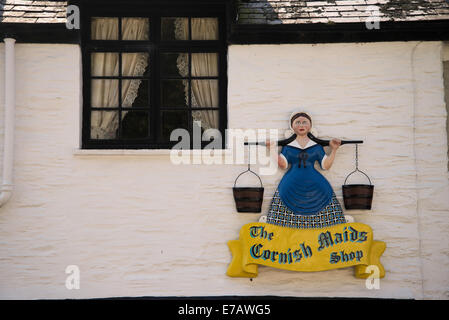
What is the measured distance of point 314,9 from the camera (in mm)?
6676

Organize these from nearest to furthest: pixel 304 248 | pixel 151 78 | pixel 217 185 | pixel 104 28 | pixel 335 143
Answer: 1. pixel 304 248
2. pixel 335 143
3. pixel 217 185
4. pixel 151 78
5. pixel 104 28

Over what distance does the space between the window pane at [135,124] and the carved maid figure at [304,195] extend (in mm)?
1566

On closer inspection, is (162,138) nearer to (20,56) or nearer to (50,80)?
(50,80)

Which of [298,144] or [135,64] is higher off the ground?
[135,64]

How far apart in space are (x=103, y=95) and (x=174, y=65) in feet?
3.16

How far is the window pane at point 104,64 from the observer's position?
6.75 meters

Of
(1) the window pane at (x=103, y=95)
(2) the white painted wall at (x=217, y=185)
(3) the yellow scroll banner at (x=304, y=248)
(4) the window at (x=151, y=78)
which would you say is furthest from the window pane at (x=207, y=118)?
(3) the yellow scroll banner at (x=304, y=248)

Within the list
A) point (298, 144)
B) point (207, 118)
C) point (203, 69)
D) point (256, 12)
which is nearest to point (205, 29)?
point (203, 69)

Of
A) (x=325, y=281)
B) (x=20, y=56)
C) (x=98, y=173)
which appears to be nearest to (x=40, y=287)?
(x=98, y=173)

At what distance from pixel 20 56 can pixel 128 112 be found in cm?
144

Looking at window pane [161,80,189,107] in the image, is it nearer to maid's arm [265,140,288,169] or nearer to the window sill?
the window sill

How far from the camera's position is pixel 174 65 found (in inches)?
267

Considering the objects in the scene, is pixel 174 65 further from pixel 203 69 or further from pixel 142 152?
pixel 142 152

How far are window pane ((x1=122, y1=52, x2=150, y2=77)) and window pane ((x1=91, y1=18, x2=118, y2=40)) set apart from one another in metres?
0.31
